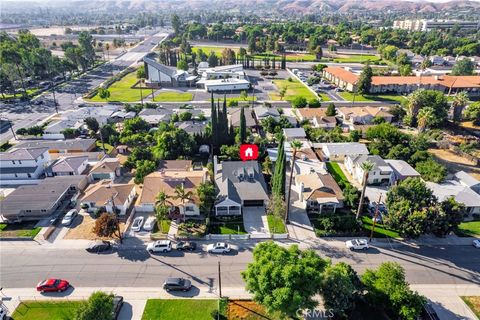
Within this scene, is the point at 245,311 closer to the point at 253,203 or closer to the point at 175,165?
the point at 253,203

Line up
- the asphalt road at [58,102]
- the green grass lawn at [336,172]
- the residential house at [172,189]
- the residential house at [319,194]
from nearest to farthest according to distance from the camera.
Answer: the residential house at [172,189] → the residential house at [319,194] → the green grass lawn at [336,172] → the asphalt road at [58,102]

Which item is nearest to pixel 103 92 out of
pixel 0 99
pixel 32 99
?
pixel 32 99

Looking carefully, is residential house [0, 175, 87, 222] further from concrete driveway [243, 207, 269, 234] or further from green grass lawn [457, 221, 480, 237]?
green grass lawn [457, 221, 480, 237]

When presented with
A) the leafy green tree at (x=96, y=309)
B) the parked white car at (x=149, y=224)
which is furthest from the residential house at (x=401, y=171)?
the leafy green tree at (x=96, y=309)

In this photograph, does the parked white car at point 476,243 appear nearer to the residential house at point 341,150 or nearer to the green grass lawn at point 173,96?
the residential house at point 341,150

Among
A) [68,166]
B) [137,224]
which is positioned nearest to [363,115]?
[137,224]

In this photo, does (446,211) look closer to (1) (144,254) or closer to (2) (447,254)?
(2) (447,254)

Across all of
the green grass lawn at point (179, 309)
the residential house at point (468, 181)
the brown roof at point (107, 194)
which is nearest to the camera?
the green grass lawn at point (179, 309)
